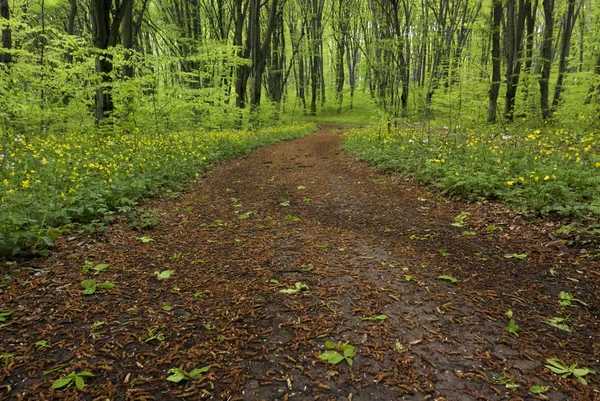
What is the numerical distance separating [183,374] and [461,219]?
4.21 metres

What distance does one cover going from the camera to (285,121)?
22.6 meters

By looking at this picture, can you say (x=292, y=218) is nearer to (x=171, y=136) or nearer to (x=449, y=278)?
(x=449, y=278)

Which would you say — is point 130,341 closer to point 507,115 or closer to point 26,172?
point 26,172

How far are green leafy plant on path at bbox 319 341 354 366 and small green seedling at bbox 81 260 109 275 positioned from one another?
2266 mm

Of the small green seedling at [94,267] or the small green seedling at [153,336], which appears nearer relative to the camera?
the small green seedling at [153,336]

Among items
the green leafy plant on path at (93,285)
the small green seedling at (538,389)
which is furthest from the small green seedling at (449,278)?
the green leafy plant on path at (93,285)

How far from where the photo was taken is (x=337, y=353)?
2.18m

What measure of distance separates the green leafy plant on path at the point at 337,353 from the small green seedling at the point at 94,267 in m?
2.27

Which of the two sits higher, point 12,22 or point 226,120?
point 12,22

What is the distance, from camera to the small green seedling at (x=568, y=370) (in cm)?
202

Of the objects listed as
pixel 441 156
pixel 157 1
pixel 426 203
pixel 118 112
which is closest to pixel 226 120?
pixel 118 112

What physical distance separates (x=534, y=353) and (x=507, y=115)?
12.9 metres

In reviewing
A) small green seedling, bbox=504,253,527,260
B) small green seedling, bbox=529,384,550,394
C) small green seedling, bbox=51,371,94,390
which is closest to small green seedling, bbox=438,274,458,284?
small green seedling, bbox=504,253,527,260

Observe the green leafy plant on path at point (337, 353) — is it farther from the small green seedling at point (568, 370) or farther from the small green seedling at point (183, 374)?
the small green seedling at point (568, 370)
